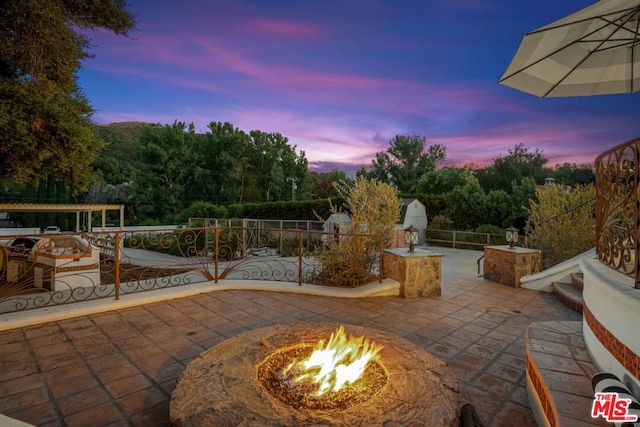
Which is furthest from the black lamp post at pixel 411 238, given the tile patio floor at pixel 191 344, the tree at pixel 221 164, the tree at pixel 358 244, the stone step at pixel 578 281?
the tree at pixel 221 164

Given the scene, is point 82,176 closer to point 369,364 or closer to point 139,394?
point 139,394

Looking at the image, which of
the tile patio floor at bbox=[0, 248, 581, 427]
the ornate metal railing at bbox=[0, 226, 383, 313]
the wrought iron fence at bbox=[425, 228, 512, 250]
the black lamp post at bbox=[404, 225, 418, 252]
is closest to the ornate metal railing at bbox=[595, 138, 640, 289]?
the tile patio floor at bbox=[0, 248, 581, 427]

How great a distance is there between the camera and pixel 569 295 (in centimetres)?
437

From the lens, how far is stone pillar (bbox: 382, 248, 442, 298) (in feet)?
15.3

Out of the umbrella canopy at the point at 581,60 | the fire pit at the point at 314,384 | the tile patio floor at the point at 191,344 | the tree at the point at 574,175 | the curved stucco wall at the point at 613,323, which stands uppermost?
the tree at the point at 574,175

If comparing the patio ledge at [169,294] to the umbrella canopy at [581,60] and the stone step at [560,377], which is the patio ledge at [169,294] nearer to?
the stone step at [560,377]

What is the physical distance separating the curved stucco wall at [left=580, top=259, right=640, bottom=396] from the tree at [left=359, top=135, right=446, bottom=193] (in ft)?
100

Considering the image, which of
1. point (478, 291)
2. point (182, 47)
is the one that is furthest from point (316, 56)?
point (478, 291)

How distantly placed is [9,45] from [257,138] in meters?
28.6

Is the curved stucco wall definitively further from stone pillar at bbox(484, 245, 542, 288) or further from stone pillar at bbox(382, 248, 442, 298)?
stone pillar at bbox(484, 245, 542, 288)

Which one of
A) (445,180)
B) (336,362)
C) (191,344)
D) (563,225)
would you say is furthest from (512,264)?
(445,180)

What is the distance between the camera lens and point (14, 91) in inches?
188

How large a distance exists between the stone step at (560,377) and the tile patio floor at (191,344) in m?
0.23

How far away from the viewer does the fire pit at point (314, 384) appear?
1.45 meters
